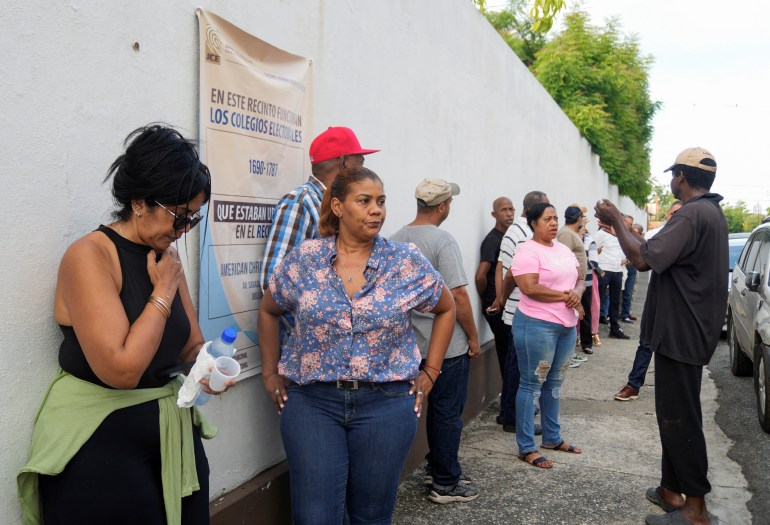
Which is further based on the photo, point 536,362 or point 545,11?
point 545,11

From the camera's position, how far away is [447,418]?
172 inches

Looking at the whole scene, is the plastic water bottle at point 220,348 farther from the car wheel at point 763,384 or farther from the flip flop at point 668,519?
the car wheel at point 763,384

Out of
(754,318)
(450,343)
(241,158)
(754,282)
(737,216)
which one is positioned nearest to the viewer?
(241,158)

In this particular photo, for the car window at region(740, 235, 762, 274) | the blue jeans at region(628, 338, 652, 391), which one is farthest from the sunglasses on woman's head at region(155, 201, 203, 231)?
the car window at region(740, 235, 762, 274)

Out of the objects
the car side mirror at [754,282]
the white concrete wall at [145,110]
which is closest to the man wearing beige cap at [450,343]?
the white concrete wall at [145,110]

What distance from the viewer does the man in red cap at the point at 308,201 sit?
10.3 feet

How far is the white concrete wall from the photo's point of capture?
2080 millimetres

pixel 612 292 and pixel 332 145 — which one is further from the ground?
pixel 332 145

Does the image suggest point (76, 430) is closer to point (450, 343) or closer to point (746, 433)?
point (450, 343)

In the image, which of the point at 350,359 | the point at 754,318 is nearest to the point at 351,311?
the point at 350,359

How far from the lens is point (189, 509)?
91.1 inches

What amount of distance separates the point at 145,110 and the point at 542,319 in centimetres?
328

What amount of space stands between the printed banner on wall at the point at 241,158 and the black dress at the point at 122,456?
78 centimetres

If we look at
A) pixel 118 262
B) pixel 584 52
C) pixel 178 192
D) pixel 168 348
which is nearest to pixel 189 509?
pixel 168 348
